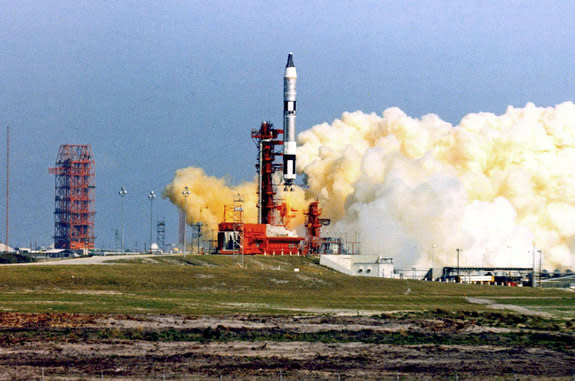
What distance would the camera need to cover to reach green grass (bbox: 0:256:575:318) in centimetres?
8106

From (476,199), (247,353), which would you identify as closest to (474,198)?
(476,199)

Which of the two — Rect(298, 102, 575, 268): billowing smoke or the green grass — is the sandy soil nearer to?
the green grass

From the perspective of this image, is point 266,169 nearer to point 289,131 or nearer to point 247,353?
point 289,131

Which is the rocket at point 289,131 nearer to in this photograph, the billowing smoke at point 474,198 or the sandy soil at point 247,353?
the billowing smoke at point 474,198

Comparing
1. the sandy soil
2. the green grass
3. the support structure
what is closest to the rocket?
the support structure

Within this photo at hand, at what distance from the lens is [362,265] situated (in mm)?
150750

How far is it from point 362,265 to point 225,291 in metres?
50.7

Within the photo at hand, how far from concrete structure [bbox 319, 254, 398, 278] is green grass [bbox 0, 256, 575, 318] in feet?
32.8

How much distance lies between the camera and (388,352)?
55.3 meters

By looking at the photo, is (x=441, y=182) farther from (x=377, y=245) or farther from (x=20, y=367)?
(x=20, y=367)

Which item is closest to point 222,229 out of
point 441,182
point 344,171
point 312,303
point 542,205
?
point 344,171

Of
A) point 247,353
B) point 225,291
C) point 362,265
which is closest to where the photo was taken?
point 247,353

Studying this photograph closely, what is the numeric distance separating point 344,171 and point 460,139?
1862 centimetres

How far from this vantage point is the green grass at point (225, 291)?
81062 mm
